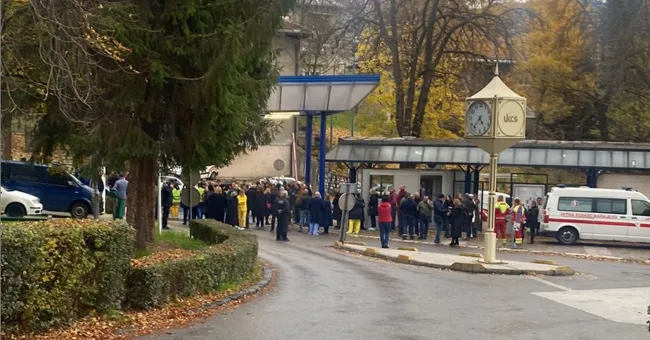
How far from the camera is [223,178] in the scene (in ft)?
178

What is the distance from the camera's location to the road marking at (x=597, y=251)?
28422 millimetres

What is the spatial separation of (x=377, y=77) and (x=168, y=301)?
21.7 m

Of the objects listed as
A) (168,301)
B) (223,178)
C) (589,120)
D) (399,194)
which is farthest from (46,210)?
(589,120)

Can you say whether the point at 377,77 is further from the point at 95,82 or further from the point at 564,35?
the point at 95,82

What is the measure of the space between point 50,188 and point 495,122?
17153 mm

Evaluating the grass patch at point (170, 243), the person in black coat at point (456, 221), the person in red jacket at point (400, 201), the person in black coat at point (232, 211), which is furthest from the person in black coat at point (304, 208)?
the grass patch at point (170, 243)

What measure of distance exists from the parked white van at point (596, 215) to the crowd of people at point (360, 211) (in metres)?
0.71

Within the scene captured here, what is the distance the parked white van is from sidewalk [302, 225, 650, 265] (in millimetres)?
488

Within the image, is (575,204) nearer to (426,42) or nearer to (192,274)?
(426,42)

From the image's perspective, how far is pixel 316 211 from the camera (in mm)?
30844

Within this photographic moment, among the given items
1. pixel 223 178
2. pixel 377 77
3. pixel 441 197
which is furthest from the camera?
pixel 223 178

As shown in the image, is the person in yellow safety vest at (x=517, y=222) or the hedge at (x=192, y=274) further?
the person in yellow safety vest at (x=517, y=222)

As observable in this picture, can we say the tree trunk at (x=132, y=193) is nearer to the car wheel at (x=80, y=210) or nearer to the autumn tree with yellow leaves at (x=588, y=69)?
the car wheel at (x=80, y=210)

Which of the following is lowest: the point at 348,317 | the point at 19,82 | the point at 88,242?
the point at 348,317
